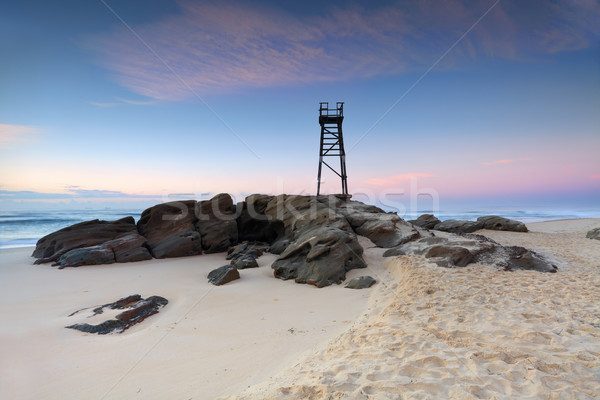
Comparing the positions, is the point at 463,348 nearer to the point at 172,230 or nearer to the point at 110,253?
the point at 110,253

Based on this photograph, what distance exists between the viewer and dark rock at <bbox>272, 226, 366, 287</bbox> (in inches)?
321

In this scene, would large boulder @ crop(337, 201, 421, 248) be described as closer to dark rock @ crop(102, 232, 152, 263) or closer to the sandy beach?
the sandy beach

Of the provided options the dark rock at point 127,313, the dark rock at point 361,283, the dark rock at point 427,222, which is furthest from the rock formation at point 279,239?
the dark rock at point 427,222

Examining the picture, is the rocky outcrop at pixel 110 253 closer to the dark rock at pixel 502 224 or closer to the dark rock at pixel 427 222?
the dark rock at pixel 427 222

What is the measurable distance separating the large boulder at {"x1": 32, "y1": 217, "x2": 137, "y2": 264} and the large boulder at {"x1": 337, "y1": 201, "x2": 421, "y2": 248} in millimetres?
9672

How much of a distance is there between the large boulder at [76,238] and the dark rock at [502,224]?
21.4 m

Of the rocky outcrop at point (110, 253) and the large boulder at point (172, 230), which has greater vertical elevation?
Result: the large boulder at point (172, 230)

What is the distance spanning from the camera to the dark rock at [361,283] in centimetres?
745

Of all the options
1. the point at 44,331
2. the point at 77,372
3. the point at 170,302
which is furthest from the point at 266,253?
the point at 77,372

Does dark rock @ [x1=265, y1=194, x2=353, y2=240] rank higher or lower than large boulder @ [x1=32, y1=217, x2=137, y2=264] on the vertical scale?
higher

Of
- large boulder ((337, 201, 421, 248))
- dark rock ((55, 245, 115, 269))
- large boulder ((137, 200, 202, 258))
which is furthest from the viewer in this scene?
large boulder ((137, 200, 202, 258))

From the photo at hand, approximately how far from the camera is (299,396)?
115 inches

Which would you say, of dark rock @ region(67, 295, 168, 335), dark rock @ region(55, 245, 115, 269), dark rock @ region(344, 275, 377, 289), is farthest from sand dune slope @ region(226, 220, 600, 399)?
dark rock @ region(55, 245, 115, 269)

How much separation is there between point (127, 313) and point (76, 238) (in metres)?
8.46
